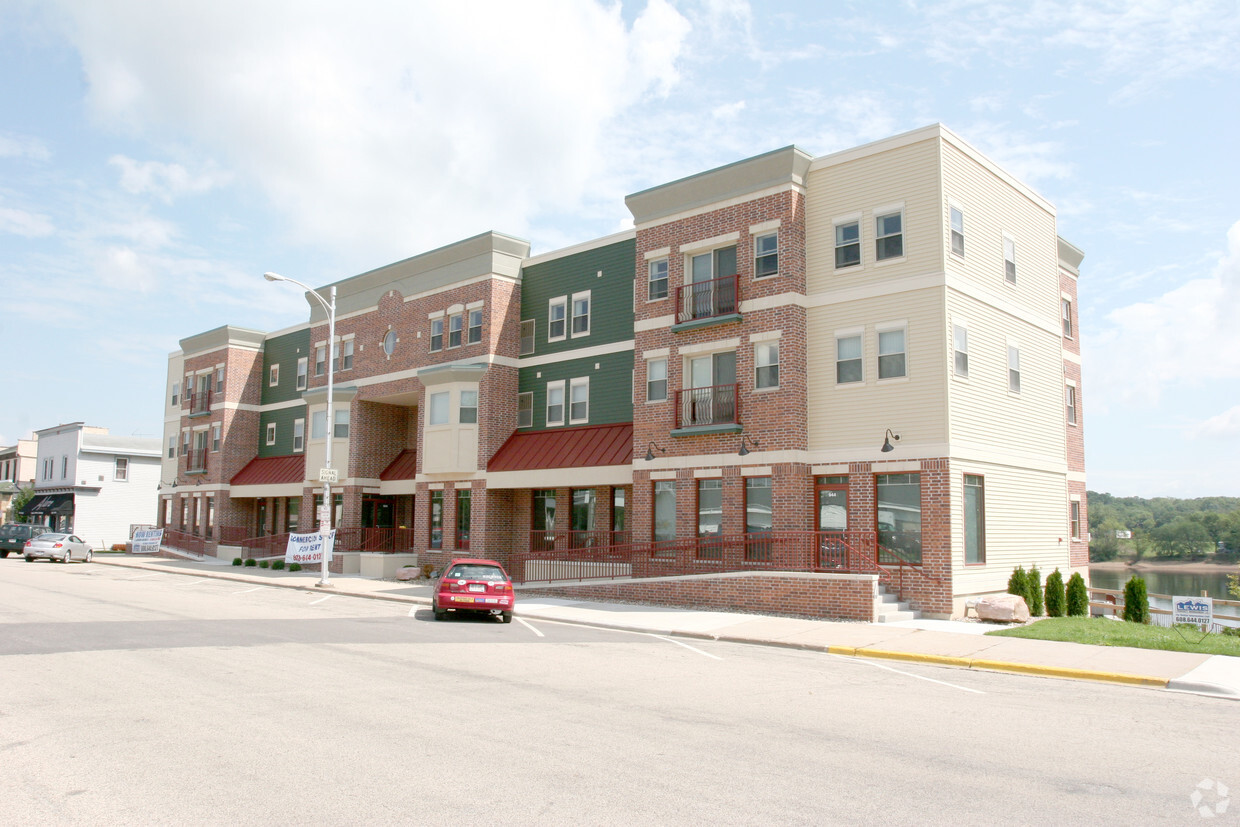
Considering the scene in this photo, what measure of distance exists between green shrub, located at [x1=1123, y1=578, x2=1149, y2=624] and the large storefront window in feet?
20.4

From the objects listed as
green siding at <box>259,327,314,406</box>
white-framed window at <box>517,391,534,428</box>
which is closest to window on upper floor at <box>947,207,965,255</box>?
white-framed window at <box>517,391,534,428</box>

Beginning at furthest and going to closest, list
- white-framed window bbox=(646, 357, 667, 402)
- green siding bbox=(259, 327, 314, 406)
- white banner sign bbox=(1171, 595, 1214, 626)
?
green siding bbox=(259, 327, 314, 406) → white-framed window bbox=(646, 357, 667, 402) → white banner sign bbox=(1171, 595, 1214, 626)

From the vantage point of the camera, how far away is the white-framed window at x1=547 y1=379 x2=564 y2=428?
32.2 meters

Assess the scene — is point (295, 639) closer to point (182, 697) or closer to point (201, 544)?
point (182, 697)

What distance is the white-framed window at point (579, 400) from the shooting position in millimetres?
31469

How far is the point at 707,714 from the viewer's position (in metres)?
10.2

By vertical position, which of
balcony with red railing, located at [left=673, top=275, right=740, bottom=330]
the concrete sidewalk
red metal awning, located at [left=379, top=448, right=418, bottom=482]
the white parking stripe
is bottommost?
the white parking stripe

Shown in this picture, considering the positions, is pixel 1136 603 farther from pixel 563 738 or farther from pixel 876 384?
pixel 563 738

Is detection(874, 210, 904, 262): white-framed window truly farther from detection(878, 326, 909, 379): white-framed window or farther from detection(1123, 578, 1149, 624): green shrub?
detection(1123, 578, 1149, 624): green shrub

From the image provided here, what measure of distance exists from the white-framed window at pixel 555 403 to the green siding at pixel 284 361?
17.1m

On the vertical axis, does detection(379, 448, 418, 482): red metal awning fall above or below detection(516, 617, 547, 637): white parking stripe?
above

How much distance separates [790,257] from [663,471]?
7.04 metres

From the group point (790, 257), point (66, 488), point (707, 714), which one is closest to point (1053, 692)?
point (707, 714)

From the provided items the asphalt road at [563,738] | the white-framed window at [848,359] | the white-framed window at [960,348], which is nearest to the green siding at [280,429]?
the white-framed window at [848,359]
